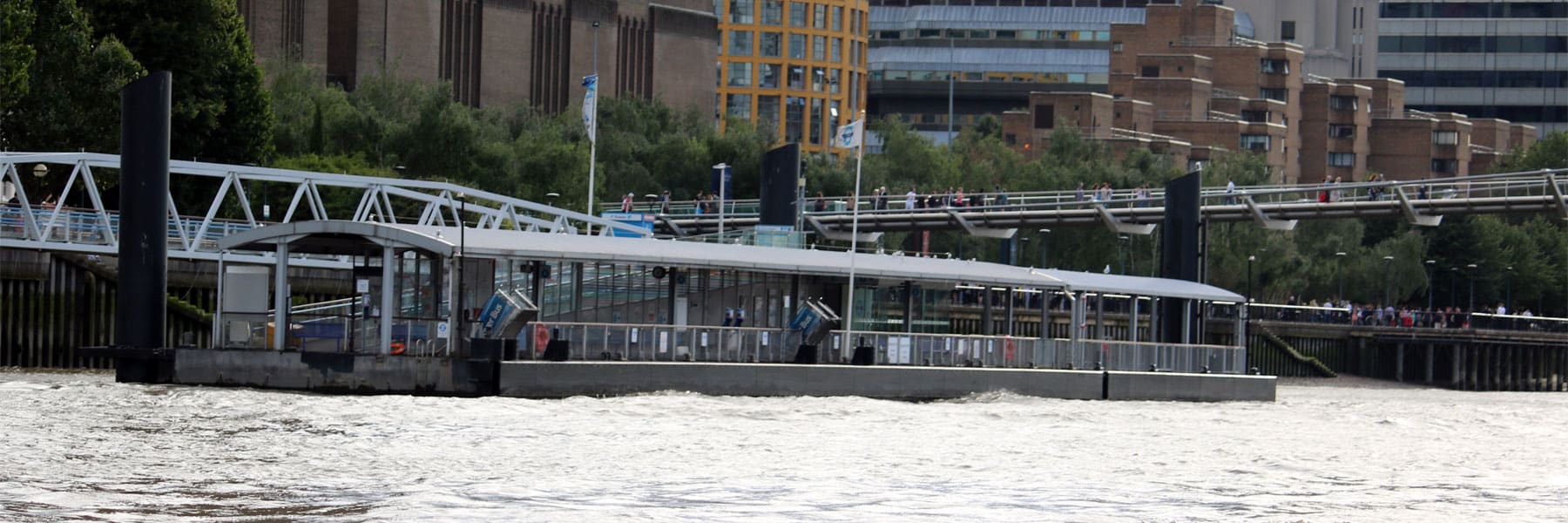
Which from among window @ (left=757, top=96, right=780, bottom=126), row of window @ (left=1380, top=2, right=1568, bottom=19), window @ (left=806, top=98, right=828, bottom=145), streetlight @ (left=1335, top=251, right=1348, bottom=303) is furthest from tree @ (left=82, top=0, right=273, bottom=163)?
row of window @ (left=1380, top=2, right=1568, bottom=19)

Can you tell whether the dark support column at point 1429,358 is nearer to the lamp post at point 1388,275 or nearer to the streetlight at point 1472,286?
the lamp post at point 1388,275

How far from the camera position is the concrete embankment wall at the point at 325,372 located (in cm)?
4600

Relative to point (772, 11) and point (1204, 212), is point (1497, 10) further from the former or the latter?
point (1204, 212)

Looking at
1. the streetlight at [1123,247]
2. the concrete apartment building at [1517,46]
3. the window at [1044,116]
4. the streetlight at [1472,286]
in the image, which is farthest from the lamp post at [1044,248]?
the concrete apartment building at [1517,46]

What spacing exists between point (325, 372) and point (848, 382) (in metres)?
12.2

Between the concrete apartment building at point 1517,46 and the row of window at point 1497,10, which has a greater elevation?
the row of window at point 1497,10

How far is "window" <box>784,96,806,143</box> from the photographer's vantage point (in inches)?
7574

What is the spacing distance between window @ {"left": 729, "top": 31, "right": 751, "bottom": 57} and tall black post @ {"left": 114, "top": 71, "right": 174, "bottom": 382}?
143 metres

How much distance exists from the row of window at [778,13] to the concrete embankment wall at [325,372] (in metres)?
145

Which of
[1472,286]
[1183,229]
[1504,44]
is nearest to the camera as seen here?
[1183,229]

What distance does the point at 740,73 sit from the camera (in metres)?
192

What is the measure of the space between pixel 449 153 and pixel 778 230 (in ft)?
104

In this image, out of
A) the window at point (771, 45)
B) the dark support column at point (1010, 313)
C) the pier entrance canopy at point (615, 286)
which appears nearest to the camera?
the pier entrance canopy at point (615, 286)

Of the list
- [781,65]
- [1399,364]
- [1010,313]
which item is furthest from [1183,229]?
[781,65]
